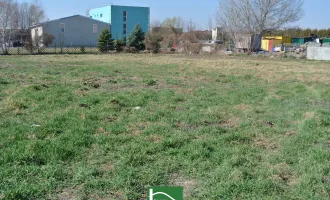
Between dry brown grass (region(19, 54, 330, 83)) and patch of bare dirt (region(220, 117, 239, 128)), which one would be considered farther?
dry brown grass (region(19, 54, 330, 83))

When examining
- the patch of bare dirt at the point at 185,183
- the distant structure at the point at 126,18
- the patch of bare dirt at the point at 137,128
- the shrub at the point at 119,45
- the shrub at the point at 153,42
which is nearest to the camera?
the patch of bare dirt at the point at 185,183

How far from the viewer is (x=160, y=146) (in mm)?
4570

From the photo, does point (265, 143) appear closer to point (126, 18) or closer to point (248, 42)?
point (248, 42)

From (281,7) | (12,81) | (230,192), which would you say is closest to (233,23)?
(281,7)

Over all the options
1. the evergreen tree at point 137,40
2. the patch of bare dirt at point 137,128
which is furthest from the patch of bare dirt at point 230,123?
the evergreen tree at point 137,40

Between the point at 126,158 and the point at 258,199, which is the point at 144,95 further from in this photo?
the point at 258,199

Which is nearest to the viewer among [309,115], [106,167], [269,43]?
[106,167]

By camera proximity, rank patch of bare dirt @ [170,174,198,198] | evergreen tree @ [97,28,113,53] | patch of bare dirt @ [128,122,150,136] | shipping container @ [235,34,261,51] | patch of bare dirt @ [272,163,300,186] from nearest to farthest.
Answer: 1. patch of bare dirt @ [170,174,198,198]
2. patch of bare dirt @ [272,163,300,186]
3. patch of bare dirt @ [128,122,150,136]
4. evergreen tree @ [97,28,113,53]
5. shipping container @ [235,34,261,51]

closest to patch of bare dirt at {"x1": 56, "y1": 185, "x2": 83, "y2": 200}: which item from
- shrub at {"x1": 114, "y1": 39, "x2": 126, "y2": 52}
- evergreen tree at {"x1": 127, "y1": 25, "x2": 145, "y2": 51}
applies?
shrub at {"x1": 114, "y1": 39, "x2": 126, "y2": 52}

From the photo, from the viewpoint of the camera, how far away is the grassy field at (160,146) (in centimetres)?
335

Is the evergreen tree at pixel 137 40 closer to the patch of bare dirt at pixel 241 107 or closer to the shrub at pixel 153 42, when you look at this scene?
the shrub at pixel 153 42

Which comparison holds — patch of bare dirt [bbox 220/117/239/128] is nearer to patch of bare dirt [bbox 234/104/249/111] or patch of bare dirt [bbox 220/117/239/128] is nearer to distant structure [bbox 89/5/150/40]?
patch of bare dirt [bbox 234/104/249/111]

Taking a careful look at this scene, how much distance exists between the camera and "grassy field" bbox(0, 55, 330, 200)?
335 centimetres

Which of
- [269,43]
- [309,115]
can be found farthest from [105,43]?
[309,115]
